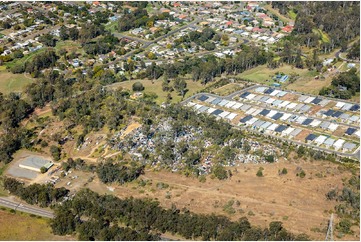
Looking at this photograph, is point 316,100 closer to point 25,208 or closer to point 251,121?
point 251,121

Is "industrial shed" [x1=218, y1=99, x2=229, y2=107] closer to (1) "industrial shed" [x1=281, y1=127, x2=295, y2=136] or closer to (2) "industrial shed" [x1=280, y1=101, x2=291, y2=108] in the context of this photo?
(2) "industrial shed" [x1=280, y1=101, x2=291, y2=108]

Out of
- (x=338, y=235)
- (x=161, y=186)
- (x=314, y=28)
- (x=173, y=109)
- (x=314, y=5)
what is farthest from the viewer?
(x=314, y=5)

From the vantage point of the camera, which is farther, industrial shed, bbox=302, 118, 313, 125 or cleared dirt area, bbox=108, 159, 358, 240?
industrial shed, bbox=302, 118, 313, 125

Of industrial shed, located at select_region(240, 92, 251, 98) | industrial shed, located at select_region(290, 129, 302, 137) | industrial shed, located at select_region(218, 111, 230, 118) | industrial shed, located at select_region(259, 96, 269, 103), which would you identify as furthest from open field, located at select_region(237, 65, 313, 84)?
industrial shed, located at select_region(290, 129, 302, 137)

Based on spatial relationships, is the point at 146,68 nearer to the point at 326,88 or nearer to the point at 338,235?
the point at 326,88

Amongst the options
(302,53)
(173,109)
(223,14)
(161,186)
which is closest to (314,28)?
(302,53)

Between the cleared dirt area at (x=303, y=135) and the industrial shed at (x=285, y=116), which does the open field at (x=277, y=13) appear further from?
the cleared dirt area at (x=303, y=135)

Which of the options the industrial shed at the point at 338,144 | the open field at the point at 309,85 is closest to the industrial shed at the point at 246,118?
the industrial shed at the point at 338,144
